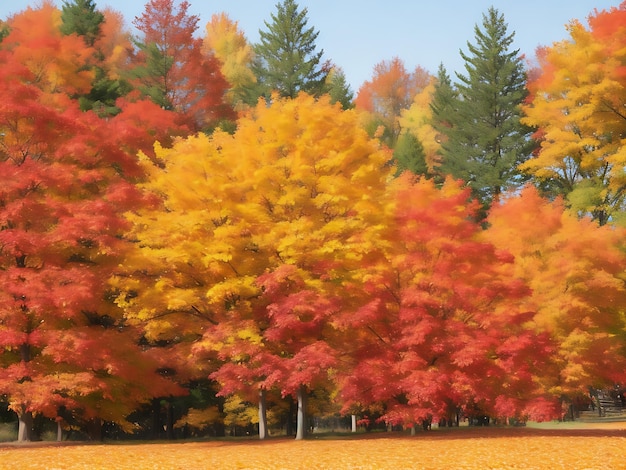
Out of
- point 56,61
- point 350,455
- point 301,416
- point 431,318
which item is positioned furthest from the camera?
point 56,61

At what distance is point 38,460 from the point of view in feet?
59.4

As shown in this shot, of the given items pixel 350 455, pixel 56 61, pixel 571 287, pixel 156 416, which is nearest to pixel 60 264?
pixel 350 455

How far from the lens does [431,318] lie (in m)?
25.7

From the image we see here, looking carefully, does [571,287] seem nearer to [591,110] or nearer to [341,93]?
[591,110]

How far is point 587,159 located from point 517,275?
11.8 metres

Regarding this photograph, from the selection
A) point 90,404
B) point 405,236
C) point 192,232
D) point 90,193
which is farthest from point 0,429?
point 405,236

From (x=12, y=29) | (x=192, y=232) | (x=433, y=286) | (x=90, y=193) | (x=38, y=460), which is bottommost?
(x=38, y=460)

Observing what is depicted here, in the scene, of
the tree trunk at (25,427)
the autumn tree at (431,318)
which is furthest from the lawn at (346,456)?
the autumn tree at (431,318)

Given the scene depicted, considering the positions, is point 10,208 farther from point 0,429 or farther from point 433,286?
point 433,286

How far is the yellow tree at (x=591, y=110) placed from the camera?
41.5 metres

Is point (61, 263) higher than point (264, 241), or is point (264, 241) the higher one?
point (264, 241)

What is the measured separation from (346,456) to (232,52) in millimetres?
55106

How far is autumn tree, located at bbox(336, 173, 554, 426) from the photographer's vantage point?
25.0 meters

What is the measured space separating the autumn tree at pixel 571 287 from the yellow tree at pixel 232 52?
96.7 ft
